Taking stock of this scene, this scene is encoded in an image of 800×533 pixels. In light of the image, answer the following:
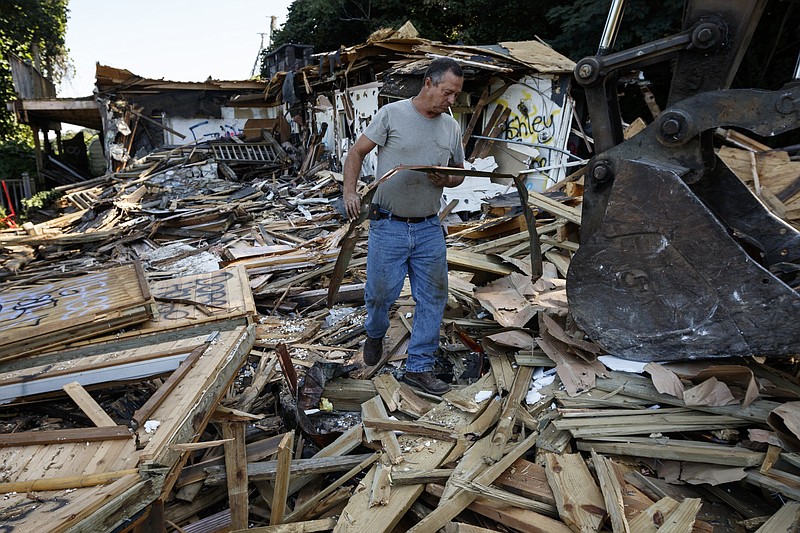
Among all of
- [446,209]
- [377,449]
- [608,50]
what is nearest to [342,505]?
[377,449]

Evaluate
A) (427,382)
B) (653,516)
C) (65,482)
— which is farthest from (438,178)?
(65,482)

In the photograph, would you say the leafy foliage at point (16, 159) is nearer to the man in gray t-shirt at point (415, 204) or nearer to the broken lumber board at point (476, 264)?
the broken lumber board at point (476, 264)

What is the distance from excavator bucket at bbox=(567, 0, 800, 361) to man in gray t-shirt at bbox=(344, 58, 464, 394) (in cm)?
97

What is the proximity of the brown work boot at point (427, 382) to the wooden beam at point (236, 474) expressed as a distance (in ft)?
4.45

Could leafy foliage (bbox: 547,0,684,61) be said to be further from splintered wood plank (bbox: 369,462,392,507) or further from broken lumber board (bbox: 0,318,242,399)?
broken lumber board (bbox: 0,318,242,399)

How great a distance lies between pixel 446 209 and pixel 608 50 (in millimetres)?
6762

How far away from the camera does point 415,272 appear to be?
13.3ft

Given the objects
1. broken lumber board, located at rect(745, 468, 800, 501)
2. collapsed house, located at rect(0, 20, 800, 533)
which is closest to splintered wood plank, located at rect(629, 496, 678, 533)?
collapsed house, located at rect(0, 20, 800, 533)

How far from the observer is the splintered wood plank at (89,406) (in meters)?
2.52

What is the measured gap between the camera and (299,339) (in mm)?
5328

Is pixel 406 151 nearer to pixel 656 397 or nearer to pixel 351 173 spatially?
pixel 351 173

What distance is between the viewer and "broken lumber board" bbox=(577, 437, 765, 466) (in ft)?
8.79

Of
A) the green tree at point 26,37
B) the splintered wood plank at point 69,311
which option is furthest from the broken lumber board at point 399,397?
the green tree at point 26,37

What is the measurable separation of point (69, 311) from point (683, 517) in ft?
12.3
